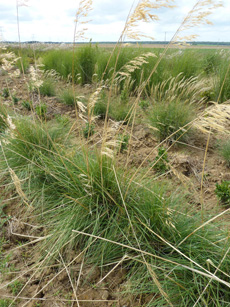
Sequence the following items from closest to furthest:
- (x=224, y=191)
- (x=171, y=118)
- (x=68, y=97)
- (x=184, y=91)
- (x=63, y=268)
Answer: (x=63, y=268) → (x=224, y=191) → (x=171, y=118) → (x=184, y=91) → (x=68, y=97)

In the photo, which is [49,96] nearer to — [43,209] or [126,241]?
[43,209]

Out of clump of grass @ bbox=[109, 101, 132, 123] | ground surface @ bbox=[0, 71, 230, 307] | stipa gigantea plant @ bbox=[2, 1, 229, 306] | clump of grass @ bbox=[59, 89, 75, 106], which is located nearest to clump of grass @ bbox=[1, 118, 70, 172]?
ground surface @ bbox=[0, 71, 230, 307]

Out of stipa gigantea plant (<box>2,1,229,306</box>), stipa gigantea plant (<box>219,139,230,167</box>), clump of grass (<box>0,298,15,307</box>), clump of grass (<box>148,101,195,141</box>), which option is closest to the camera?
stipa gigantea plant (<box>2,1,229,306</box>)

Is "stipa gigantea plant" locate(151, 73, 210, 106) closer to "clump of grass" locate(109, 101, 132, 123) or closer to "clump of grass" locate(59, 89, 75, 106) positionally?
"clump of grass" locate(109, 101, 132, 123)

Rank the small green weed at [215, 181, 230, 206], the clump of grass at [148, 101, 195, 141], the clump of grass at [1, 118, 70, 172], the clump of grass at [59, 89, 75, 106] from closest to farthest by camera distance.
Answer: the small green weed at [215, 181, 230, 206], the clump of grass at [1, 118, 70, 172], the clump of grass at [148, 101, 195, 141], the clump of grass at [59, 89, 75, 106]

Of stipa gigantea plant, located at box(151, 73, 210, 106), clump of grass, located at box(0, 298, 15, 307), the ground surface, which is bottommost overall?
clump of grass, located at box(0, 298, 15, 307)

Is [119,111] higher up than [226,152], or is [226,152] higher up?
[119,111]

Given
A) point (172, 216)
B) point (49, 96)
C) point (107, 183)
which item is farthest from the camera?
point (49, 96)

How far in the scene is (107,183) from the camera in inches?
83.9

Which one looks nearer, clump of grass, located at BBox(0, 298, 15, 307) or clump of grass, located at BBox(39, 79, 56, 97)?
clump of grass, located at BBox(0, 298, 15, 307)

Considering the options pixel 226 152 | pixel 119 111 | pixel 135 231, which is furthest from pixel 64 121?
pixel 135 231

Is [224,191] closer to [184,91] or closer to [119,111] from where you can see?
[119,111]

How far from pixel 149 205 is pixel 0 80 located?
674 centimetres

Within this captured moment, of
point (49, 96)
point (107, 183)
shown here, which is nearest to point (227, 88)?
point (107, 183)
